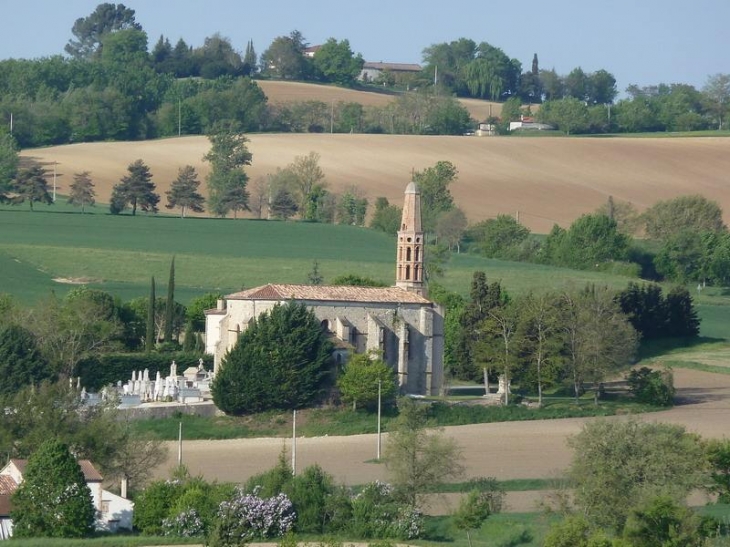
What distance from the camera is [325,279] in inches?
3676

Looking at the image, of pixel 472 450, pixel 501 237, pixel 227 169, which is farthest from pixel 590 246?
pixel 472 450

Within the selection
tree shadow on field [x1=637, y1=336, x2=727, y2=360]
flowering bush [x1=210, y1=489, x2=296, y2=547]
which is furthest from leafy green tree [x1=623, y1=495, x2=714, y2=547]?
tree shadow on field [x1=637, y1=336, x2=727, y2=360]

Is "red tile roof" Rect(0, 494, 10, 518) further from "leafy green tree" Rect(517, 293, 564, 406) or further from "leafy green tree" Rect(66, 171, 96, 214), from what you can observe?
"leafy green tree" Rect(66, 171, 96, 214)

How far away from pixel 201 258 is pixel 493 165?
145 ft

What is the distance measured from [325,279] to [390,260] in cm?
950

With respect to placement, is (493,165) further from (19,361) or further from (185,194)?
(19,361)

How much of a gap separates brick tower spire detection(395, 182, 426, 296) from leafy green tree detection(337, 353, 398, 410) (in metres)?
7.27

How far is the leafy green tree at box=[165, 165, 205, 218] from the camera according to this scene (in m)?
123

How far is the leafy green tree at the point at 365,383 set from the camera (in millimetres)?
69750

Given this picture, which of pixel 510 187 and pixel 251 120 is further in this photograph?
pixel 251 120

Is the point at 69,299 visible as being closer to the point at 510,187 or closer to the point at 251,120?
the point at 510,187

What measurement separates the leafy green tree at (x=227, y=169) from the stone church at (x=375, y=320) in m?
46.9

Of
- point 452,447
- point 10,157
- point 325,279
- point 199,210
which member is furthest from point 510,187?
point 452,447

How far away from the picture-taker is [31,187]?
12038 cm
